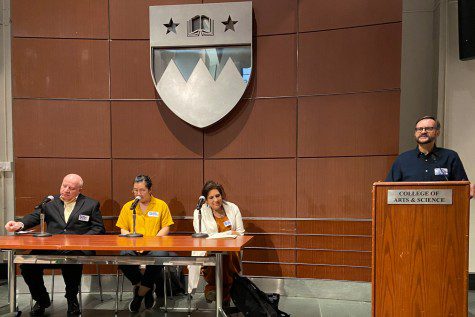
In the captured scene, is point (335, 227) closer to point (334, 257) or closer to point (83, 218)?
point (334, 257)

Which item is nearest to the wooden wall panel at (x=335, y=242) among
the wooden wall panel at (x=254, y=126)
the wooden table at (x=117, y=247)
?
the wooden wall panel at (x=254, y=126)

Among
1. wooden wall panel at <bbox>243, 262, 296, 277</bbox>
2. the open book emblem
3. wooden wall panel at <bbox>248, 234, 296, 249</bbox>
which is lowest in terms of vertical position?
wooden wall panel at <bbox>243, 262, 296, 277</bbox>

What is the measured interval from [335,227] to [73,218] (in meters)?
2.51

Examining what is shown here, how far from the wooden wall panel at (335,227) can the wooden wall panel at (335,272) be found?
354 millimetres

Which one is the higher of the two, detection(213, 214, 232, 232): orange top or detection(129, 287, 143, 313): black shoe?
detection(213, 214, 232, 232): orange top

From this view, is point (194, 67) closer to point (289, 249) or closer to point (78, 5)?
point (78, 5)

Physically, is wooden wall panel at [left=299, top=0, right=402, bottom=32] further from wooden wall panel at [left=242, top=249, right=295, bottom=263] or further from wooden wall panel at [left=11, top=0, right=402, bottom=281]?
wooden wall panel at [left=242, top=249, right=295, bottom=263]

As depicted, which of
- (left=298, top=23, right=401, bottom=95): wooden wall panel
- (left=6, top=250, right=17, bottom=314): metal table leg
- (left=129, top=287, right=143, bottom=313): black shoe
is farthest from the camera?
(left=298, top=23, right=401, bottom=95): wooden wall panel

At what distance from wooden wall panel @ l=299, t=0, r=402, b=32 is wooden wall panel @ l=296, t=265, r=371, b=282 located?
2390 millimetres

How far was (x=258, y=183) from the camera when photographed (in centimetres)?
414

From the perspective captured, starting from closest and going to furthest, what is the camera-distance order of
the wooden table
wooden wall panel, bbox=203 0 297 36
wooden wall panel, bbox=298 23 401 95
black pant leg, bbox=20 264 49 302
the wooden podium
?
the wooden podium
the wooden table
black pant leg, bbox=20 264 49 302
wooden wall panel, bbox=298 23 401 95
wooden wall panel, bbox=203 0 297 36

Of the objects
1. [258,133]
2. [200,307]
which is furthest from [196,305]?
[258,133]

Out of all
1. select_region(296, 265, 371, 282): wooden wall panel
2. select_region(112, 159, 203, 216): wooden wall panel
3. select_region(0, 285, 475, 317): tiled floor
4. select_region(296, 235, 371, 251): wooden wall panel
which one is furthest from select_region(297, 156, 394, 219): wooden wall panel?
select_region(112, 159, 203, 216): wooden wall panel

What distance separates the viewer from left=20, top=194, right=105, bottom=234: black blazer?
3.66 meters
